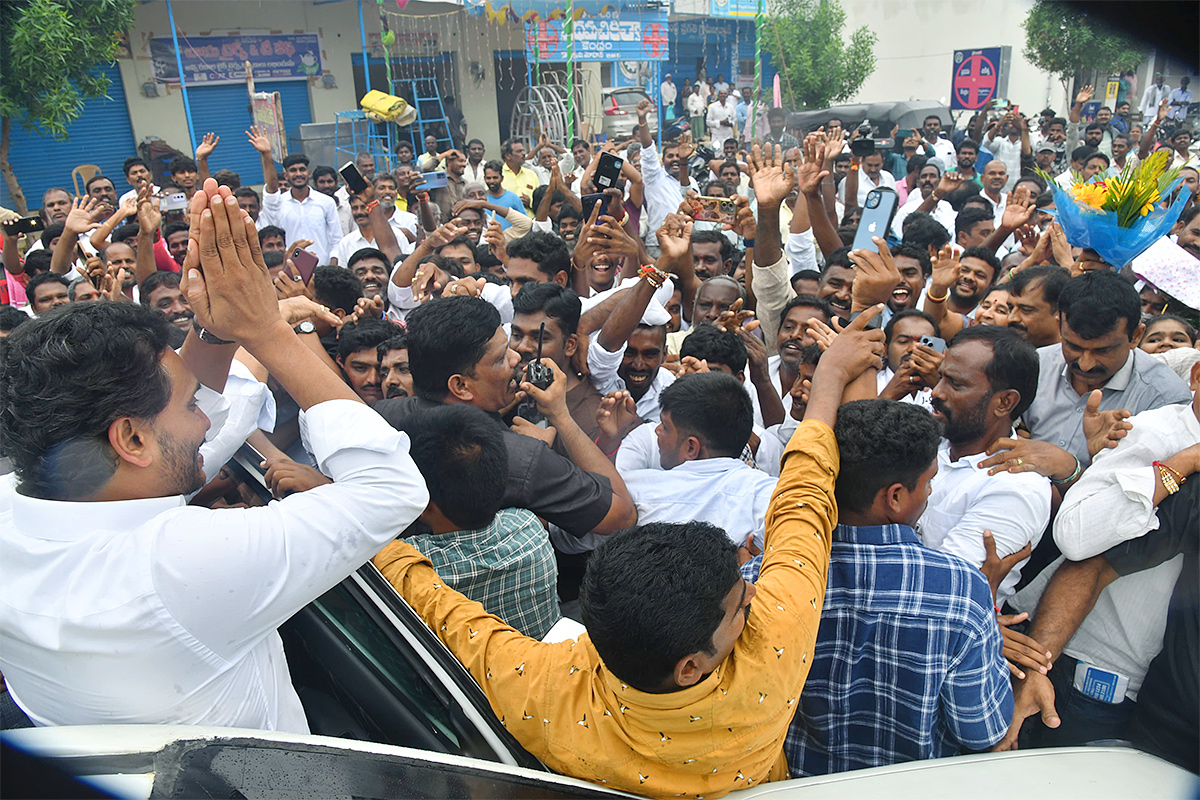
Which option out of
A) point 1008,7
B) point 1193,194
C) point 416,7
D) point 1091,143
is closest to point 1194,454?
point 1193,194

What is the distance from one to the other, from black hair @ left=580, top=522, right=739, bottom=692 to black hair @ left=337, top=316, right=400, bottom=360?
2.43 meters

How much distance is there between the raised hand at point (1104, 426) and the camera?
2.34 metres

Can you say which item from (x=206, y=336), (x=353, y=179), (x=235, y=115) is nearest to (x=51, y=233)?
(x=353, y=179)

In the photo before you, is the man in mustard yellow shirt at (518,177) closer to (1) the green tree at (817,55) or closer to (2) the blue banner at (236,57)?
(2) the blue banner at (236,57)

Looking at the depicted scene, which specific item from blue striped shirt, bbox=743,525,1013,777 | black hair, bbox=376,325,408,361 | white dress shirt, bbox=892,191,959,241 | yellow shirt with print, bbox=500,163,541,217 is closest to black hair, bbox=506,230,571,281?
black hair, bbox=376,325,408,361

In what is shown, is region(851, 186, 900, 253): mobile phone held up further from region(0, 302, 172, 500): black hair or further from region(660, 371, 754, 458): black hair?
region(0, 302, 172, 500): black hair

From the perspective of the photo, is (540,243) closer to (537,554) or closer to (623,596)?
(537,554)

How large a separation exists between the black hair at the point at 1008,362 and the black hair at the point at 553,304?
169cm

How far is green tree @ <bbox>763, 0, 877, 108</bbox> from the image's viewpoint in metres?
24.1

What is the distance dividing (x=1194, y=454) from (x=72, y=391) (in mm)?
2504

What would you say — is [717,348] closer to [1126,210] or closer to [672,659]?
[1126,210]

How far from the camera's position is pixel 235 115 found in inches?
658

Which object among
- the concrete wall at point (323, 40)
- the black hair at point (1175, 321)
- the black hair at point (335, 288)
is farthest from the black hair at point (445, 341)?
the concrete wall at point (323, 40)

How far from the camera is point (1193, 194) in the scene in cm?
741
